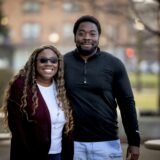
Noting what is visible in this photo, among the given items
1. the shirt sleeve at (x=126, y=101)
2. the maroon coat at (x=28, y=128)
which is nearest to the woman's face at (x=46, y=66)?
the maroon coat at (x=28, y=128)

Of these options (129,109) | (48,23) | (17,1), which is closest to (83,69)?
(129,109)

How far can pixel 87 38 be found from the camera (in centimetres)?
408

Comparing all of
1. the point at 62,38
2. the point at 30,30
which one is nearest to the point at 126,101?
the point at 62,38

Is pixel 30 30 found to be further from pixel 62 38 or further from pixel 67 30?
pixel 62 38

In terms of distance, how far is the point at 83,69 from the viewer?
4078mm

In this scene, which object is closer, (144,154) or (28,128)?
(28,128)

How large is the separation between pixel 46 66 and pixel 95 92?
1.36ft

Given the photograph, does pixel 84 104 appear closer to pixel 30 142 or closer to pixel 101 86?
pixel 101 86

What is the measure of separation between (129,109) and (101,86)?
347 millimetres

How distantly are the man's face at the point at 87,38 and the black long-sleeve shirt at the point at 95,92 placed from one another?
72mm

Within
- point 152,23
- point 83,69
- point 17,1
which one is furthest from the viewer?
point 17,1

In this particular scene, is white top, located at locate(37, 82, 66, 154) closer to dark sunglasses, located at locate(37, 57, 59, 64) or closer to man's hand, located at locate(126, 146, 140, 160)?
dark sunglasses, located at locate(37, 57, 59, 64)

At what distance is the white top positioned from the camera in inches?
151

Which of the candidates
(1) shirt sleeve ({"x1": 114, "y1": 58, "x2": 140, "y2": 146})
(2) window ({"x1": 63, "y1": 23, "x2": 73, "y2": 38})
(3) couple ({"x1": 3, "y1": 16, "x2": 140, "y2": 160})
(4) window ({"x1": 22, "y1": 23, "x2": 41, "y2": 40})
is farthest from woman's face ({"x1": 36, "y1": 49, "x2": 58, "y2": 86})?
(4) window ({"x1": 22, "y1": 23, "x2": 41, "y2": 40})
